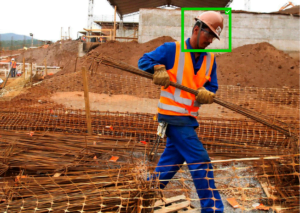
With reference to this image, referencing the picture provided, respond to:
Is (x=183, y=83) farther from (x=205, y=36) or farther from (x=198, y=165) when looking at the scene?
(x=198, y=165)

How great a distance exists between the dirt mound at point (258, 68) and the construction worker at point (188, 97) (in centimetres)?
1039

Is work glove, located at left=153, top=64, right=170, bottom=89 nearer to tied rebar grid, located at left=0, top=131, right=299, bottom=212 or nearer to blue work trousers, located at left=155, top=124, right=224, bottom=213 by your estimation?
blue work trousers, located at left=155, top=124, right=224, bottom=213

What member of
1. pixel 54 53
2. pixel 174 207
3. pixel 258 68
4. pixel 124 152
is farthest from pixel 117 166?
pixel 54 53

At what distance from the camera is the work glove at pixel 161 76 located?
2.20 metres

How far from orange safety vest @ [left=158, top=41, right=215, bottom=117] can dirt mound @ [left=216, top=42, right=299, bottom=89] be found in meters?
Answer: 10.3

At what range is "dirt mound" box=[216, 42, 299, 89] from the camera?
40.2ft

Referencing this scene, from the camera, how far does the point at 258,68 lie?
1307cm

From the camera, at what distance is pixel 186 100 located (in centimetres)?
235

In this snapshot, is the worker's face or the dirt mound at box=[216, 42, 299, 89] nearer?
the worker's face

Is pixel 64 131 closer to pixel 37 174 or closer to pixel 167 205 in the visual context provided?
pixel 37 174

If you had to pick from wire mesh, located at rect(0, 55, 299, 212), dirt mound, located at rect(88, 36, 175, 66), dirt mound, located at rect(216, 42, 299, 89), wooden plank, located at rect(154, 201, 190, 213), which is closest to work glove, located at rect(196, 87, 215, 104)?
wire mesh, located at rect(0, 55, 299, 212)

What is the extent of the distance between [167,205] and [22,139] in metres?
2.61

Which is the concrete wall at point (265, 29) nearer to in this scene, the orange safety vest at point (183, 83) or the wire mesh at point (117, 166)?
the wire mesh at point (117, 166)

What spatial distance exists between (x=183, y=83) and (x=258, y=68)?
1219 centimetres
